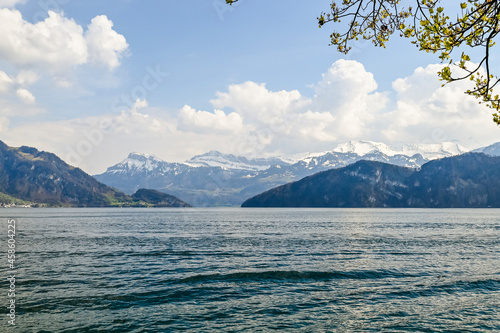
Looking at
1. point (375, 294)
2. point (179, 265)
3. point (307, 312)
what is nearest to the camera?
point (307, 312)

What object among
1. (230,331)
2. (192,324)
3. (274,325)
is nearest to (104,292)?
(192,324)

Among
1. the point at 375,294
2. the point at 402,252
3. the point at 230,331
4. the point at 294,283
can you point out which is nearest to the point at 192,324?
the point at 230,331

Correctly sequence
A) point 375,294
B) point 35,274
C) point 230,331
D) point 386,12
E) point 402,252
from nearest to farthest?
point 386,12
point 230,331
point 375,294
point 35,274
point 402,252

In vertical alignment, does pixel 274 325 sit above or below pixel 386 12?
below

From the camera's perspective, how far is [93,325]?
22453 mm

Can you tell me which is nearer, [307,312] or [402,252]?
[307,312]

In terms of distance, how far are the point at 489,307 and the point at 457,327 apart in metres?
6.31

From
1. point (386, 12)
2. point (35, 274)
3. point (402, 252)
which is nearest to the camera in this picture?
point (386, 12)

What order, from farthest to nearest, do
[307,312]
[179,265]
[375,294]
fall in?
1. [179,265]
2. [375,294]
3. [307,312]

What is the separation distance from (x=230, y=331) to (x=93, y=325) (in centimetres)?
892

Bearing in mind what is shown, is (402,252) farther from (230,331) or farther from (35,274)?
(35,274)

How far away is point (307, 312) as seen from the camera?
24734 mm

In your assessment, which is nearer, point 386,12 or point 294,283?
point 386,12

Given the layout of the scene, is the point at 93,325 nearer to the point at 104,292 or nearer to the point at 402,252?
the point at 104,292
